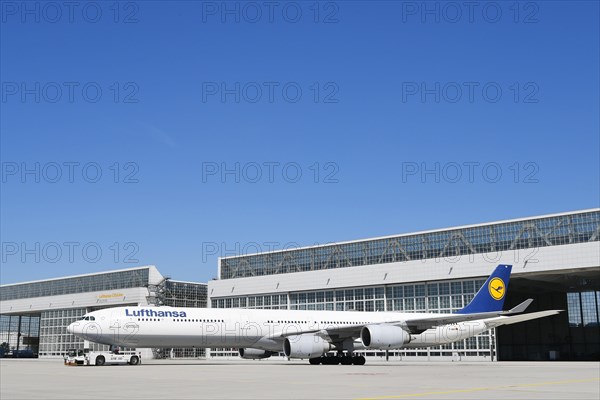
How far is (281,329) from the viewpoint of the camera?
48.8m

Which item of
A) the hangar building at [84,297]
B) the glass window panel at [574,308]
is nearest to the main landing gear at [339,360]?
the hangar building at [84,297]

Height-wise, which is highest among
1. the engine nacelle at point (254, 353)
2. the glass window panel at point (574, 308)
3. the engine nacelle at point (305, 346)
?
the glass window panel at point (574, 308)

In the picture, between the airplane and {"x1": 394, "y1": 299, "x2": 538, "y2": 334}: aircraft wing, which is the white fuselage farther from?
{"x1": 394, "y1": 299, "x2": 538, "y2": 334}: aircraft wing

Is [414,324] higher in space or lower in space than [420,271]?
lower

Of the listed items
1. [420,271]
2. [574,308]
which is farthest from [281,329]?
[574,308]

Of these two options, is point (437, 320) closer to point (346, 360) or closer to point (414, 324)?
point (414, 324)

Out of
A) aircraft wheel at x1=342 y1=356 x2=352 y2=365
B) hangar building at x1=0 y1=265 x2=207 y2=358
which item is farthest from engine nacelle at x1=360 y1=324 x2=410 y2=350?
hangar building at x1=0 y1=265 x2=207 y2=358

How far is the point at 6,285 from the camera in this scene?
333 feet

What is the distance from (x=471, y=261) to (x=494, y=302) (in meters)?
6.87

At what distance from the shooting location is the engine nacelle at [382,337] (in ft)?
142

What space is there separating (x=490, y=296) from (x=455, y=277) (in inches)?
291

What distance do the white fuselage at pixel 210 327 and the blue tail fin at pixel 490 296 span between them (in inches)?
80.3

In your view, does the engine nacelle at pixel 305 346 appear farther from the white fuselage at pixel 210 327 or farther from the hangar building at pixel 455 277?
the hangar building at pixel 455 277

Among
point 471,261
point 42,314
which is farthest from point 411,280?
point 42,314
